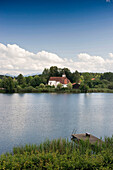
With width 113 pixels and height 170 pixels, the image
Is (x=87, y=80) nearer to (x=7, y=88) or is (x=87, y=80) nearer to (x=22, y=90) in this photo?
(x=22, y=90)

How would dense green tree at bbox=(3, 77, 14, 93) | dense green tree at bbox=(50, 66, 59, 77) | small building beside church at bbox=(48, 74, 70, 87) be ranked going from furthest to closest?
dense green tree at bbox=(50, 66, 59, 77)
small building beside church at bbox=(48, 74, 70, 87)
dense green tree at bbox=(3, 77, 14, 93)

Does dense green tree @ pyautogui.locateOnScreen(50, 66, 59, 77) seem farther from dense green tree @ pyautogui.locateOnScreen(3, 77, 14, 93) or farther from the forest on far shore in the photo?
dense green tree @ pyautogui.locateOnScreen(3, 77, 14, 93)

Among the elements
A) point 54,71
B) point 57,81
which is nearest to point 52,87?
point 57,81

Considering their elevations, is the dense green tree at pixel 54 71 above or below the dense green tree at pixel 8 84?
above

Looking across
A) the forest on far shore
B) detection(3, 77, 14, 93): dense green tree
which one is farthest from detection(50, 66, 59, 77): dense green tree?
detection(3, 77, 14, 93): dense green tree

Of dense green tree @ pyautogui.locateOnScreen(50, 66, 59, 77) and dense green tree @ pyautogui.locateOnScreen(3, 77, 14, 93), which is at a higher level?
dense green tree @ pyautogui.locateOnScreen(50, 66, 59, 77)

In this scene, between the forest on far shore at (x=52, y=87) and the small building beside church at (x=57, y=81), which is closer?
the forest on far shore at (x=52, y=87)

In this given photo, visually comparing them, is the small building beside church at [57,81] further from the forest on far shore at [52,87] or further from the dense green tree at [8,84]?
the dense green tree at [8,84]

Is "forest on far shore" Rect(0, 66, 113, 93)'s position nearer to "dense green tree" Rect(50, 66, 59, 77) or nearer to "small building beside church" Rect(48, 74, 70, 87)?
"dense green tree" Rect(50, 66, 59, 77)

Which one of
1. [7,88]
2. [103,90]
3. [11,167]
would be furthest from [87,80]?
[11,167]

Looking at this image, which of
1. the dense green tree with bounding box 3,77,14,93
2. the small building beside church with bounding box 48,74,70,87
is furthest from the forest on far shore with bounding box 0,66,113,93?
the small building beside church with bounding box 48,74,70,87

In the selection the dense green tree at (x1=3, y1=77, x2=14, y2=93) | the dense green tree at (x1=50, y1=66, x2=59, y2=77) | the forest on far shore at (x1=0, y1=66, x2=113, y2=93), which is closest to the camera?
the dense green tree at (x1=3, y1=77, x2=14, y2=93)

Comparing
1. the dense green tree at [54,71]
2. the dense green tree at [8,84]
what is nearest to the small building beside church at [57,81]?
the dense green tree at [54,71]

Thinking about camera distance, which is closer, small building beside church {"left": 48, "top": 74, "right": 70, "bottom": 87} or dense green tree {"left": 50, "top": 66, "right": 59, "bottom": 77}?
small building beside church {"left": 48, "top": 74, "right": 70, "bottom": 87}
